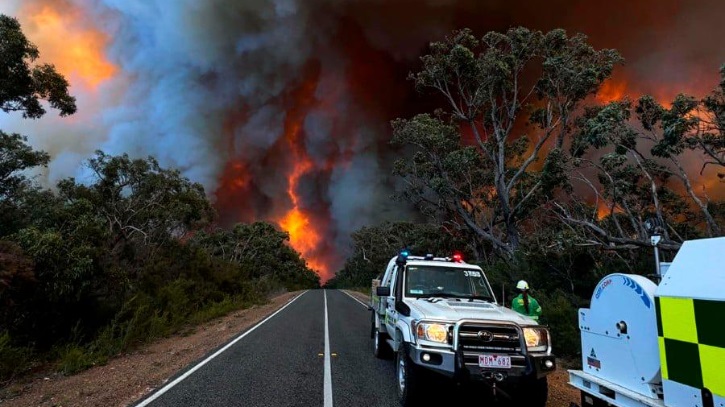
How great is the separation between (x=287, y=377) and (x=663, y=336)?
618cm

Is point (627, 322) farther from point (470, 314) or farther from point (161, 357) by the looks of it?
point (161, 357)

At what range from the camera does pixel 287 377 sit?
26.2ft

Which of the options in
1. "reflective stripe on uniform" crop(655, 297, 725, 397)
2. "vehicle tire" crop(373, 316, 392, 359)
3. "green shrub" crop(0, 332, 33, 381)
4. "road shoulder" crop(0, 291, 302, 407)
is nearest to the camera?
"reflective stripe on uniform" crop(655, 297, 725, 397)

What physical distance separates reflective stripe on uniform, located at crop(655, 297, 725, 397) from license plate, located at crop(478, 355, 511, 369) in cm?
221

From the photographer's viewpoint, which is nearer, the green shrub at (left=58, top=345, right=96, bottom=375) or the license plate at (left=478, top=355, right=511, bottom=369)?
the license plate at (left=478, top=355, right=511, bottom=369)

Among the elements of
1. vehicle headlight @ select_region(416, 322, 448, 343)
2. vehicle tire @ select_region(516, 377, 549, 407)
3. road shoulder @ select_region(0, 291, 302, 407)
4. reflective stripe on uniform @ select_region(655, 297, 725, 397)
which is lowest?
road shoulder @ select_region(0, 291, 302, 407)

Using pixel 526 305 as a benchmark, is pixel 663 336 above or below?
above

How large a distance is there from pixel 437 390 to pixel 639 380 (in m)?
3.10

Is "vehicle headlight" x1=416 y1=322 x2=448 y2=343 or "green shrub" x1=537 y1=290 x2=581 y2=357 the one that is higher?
"vehicle headlight" x1=416 y1=322 x2=448 y2=343

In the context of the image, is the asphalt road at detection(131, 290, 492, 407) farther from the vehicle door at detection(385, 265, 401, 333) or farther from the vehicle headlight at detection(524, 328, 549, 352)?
the vehicle headlight at detection(524, 328, 549, 352)

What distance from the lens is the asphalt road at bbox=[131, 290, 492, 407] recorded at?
6582mm

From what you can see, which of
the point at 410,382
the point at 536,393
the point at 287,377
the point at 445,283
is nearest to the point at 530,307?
the point at 445,283

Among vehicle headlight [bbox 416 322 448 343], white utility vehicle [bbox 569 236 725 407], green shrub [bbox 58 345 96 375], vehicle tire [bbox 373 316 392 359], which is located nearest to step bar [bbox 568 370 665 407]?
white utility vehicle [bbox 569 236 725 407]

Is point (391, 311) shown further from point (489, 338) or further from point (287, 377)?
point (489, 338)
